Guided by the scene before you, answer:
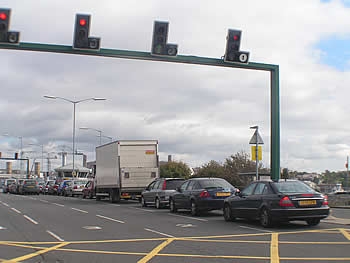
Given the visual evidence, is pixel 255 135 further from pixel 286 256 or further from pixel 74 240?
pixel 286 256

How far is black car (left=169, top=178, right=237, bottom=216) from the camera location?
780 inches

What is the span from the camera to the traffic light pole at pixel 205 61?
1788 centimetres

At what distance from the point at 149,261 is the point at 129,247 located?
6.65 feet

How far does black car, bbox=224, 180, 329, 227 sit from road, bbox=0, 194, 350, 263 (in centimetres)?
38

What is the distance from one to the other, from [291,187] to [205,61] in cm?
661

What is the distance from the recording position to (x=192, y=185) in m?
21.2

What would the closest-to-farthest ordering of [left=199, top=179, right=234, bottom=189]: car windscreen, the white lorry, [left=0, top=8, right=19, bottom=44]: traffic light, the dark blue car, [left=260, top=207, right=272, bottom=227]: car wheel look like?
1. [left=260, top=207, right=272, bottom=227]: car wheel
2. [left=0, top=8, right=19, bottom=44]: traffic light
3. [left=199, top=179, right=234, bottom=189]: car windscreen
4. the white lorry
5. the dark blue car

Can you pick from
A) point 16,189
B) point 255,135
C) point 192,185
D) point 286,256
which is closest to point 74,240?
point 286,256

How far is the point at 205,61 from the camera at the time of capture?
1994 cm

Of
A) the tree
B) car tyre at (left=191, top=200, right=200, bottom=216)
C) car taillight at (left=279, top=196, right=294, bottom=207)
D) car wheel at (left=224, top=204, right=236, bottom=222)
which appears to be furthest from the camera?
the tree

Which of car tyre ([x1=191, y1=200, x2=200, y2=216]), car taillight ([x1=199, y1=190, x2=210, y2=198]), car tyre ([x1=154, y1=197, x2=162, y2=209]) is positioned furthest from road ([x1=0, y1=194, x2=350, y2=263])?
car tyre ([x1=154, y1=197, x2=162, y2=209])

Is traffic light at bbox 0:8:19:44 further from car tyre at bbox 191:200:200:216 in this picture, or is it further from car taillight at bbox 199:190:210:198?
car tyre at bbox 191:200:200:216

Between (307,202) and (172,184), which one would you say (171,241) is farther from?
(172,184)

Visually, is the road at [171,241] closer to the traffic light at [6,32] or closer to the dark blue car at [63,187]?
the traffic light at [6,32]
